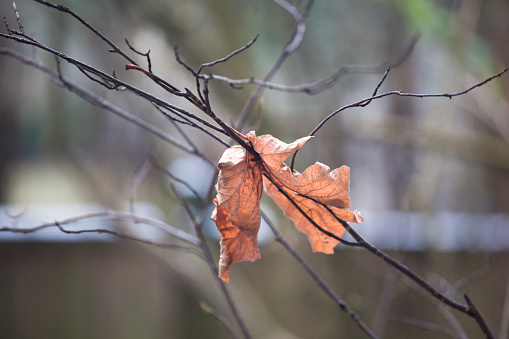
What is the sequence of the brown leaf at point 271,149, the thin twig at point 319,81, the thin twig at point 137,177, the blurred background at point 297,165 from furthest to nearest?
the blurred background at point 297,165 → the thin twig at point 137,177 → the thin twig at point 319,81 → the brown leaf at point 271,149

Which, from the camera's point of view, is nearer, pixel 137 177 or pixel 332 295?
pixel 332 295

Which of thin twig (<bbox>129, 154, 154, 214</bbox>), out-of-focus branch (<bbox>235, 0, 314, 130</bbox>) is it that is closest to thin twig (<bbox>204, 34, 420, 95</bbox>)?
out-of-focus branch (<bbox>235, 0, 314, 130</bbox>)

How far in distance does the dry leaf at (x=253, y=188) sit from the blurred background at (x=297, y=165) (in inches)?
20.3

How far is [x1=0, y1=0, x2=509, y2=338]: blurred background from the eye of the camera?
2.69 feet

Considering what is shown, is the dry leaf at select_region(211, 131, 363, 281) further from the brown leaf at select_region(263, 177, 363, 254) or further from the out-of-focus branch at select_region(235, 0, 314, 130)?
the out-of-focus branch at select_region(235, 0, 314, 130)

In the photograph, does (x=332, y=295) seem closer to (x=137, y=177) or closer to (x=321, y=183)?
(x=321, y=183)

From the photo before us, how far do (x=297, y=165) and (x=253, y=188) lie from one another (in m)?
0.69

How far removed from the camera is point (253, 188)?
0.21m

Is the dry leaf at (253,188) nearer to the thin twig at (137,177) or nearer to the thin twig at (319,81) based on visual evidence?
the thin twig at (319,81)

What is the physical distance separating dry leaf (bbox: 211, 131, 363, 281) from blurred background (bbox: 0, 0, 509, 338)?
52cm

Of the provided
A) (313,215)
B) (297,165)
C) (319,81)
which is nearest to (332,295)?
(313,215)

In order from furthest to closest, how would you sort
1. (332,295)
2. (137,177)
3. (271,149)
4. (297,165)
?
(297,165) → (137,177) → (332,295) → (271,149)

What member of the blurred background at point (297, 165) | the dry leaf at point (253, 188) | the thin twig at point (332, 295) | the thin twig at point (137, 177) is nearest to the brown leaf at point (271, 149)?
the dry leaf at point (253, 188)

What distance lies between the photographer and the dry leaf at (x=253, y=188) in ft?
0.64
